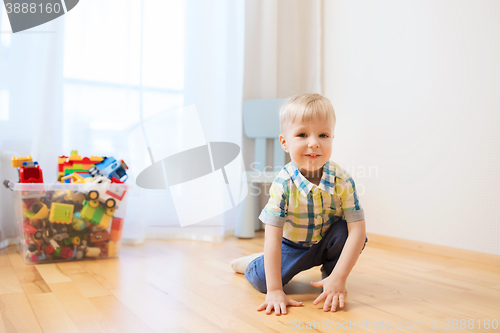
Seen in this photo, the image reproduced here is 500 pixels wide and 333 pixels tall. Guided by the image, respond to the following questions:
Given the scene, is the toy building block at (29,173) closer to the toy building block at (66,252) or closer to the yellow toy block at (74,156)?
the yellow toy block at (74,156)

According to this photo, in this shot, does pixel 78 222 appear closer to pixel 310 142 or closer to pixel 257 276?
pixel 257 276

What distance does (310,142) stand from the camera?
0.86m

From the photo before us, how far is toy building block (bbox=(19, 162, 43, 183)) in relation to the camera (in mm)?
1221

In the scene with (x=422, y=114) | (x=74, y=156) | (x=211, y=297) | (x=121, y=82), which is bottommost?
(x=211, y=297)

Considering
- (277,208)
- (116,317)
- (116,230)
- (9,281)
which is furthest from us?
(116,230)

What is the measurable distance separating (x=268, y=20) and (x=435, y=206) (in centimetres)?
112

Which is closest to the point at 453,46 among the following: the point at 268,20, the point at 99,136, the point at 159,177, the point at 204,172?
the point at 268,20

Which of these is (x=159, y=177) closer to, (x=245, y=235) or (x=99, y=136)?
(x=99, y=136)

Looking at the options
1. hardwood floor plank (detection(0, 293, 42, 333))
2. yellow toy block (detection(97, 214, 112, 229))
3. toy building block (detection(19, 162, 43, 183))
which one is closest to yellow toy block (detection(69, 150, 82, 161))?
toy building block (detection(19, 162, 43, 183))

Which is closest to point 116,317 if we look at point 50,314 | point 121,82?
point 50,314

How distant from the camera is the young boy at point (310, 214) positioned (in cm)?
85

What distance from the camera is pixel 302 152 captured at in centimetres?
87

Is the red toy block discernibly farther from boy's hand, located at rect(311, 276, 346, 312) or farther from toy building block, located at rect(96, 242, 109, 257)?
boy's hand, located at rect(311, 276, 346, 312)

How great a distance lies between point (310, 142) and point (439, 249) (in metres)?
0.88
